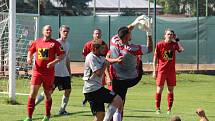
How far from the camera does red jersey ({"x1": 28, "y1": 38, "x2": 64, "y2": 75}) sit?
1414 centimetres

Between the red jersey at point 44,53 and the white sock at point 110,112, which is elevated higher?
the red jersey at point 44,53


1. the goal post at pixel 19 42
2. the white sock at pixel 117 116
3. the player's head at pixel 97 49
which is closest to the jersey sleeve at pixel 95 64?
the player's head at pixel 97 49

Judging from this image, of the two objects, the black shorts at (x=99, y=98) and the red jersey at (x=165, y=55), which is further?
the red jersey at (x=165, y=55)

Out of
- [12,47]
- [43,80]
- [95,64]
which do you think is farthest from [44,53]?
[12,47]

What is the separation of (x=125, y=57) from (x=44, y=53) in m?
2.20

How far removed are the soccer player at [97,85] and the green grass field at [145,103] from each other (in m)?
2.87

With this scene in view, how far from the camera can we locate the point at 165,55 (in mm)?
16594

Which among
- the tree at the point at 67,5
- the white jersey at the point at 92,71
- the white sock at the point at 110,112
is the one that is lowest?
the white sock at the point at 110,112

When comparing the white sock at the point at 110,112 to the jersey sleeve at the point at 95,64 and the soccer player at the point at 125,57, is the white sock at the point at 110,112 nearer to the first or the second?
the jersey sleeve at the point at 95,64

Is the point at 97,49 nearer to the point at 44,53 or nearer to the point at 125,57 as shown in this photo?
the point at 125,57

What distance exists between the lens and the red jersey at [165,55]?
648 inches

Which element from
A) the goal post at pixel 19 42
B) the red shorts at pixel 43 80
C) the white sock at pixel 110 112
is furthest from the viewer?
the goal post at pixel 19 42

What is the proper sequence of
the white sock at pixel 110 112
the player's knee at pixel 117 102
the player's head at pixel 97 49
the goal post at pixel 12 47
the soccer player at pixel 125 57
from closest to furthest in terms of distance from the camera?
the player's head at pixel 97 49 < the player's knee at pixel 117 102 < the white sock at pixel 110 112 < the soccer player at pixel 125 57 < the goal post at pixel 12 47

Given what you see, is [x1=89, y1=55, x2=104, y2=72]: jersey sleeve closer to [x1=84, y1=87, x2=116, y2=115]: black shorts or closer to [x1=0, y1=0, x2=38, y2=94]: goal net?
[x1=84, y1=87, x2=116, y2=115]: black shorts
